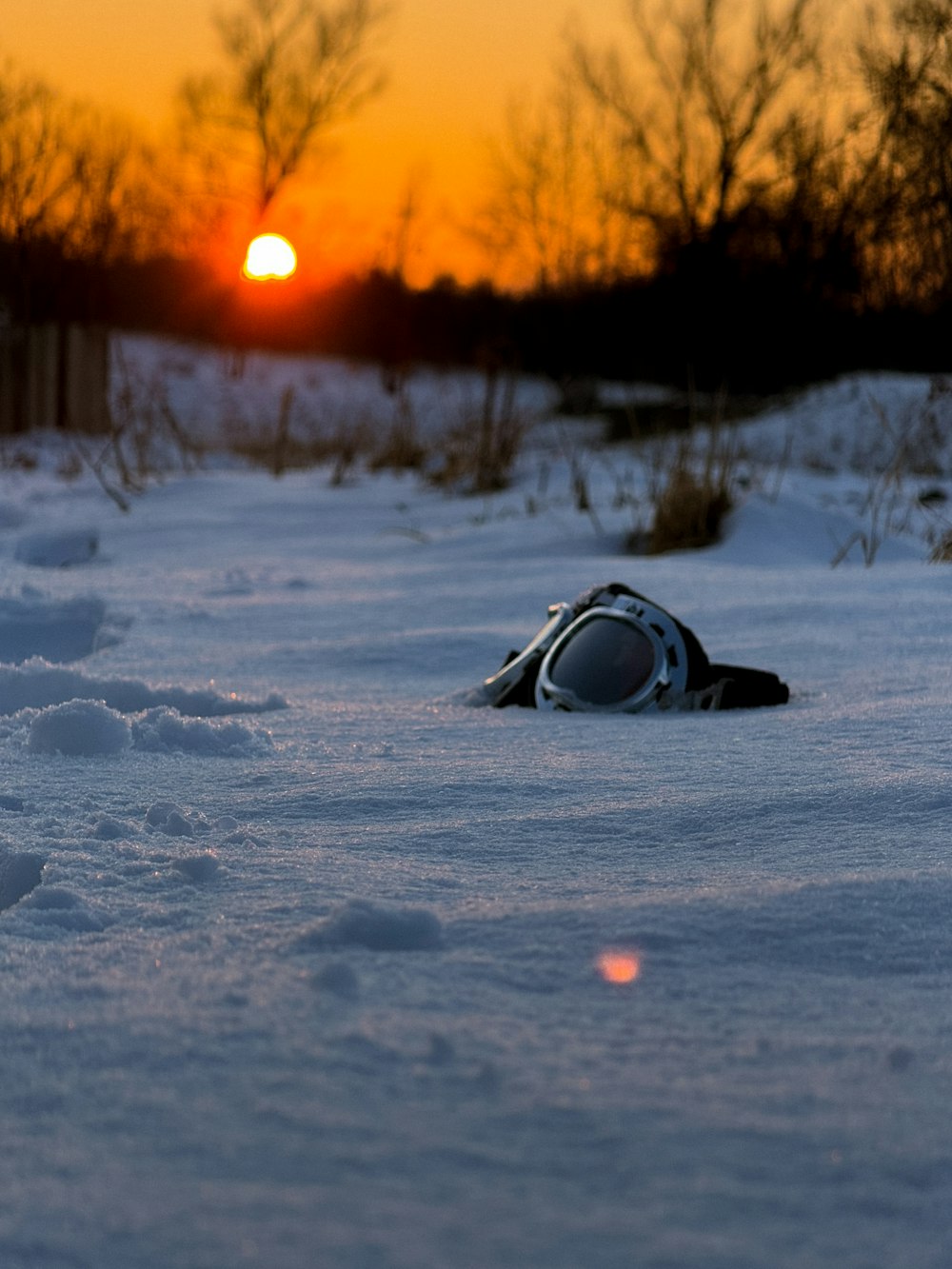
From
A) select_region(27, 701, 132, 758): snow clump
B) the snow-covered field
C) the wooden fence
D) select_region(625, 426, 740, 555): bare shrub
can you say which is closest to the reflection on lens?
the snow-covered field

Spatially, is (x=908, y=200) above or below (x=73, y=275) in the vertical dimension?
above

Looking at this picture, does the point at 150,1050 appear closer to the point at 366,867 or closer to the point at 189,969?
the point at 189,969

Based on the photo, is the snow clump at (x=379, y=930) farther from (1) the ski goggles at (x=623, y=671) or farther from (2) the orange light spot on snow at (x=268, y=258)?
(2) the orange light spot on snow at (x=268, y=258)

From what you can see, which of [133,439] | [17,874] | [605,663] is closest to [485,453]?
[133,439]

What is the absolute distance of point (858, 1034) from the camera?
79cm

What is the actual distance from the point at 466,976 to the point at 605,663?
114 cm

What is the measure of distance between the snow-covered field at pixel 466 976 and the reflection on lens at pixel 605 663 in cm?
11

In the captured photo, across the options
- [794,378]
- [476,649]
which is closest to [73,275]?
[794,378]

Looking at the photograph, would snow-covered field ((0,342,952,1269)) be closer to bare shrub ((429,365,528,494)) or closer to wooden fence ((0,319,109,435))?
bare shrub ((429,365,528,494))

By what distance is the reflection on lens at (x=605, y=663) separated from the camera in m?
1.96

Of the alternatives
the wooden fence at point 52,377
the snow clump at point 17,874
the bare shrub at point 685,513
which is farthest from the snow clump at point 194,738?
the wooden fence at point 52,377

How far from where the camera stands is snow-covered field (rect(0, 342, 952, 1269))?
0.61 meters

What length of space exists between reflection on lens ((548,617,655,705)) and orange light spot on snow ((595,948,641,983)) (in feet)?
3.42

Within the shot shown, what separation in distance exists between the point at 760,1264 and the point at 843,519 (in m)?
4.29
